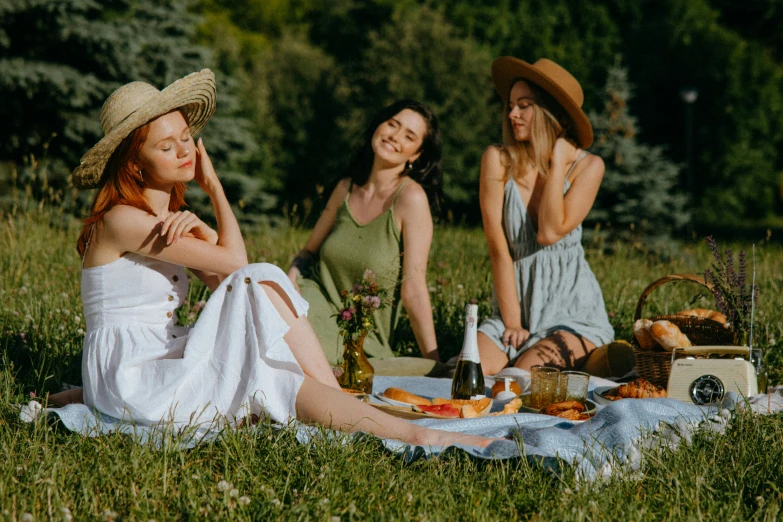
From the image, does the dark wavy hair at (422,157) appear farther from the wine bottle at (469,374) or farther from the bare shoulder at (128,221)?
the bare shoulder at (128,221)

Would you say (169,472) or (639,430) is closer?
(169,472)

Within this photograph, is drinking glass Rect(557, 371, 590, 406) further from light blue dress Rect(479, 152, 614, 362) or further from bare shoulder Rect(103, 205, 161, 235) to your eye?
bare shoulder Rect(103, 205, 161, 235)

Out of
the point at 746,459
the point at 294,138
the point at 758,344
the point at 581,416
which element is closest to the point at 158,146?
the point at 581,416

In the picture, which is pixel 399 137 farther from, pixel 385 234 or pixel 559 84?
pixel 559 84

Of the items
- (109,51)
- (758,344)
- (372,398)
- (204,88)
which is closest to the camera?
(204,88)

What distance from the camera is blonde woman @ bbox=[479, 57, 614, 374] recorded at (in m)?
4.78

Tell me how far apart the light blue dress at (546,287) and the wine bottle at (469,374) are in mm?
906

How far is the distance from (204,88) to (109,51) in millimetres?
8062

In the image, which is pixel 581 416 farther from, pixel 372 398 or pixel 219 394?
pixel 219 394

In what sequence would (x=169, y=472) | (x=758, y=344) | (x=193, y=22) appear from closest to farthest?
(x=169, y=472), (x=758, y=344), (x=193, y=22)

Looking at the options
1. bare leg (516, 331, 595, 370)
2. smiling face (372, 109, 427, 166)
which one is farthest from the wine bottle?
smiling face (372, 109, 427, 166)

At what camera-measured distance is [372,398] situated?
3893 mm

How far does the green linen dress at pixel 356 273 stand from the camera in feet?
16.4

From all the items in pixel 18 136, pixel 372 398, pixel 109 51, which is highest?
pixel 109 51
